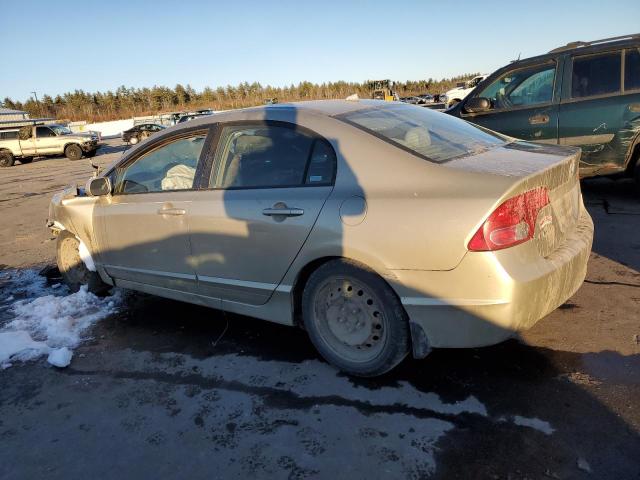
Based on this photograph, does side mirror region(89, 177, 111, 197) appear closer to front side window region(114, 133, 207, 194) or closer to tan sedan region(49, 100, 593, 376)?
front side window region(114, 133, 207, 194)

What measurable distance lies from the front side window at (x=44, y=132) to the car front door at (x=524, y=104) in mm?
23379

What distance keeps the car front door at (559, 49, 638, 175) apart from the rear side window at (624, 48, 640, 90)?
0.07m

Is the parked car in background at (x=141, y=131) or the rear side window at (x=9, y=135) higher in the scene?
the rear side window at (x=9, y=135)

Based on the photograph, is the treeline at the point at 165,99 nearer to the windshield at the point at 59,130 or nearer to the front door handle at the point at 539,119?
the windshield at the point at 59,130

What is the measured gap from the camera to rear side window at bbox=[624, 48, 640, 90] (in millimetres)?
6105

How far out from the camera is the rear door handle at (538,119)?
6.51 meters

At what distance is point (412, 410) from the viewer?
266 cm

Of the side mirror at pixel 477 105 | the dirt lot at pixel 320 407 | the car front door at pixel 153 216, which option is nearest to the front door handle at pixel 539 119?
the side mirror at pixel 477 105

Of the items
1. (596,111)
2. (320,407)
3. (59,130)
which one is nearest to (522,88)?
(596,111)

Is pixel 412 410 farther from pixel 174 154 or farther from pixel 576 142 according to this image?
pixel 576 142

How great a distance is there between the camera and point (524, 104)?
6727 millimetres

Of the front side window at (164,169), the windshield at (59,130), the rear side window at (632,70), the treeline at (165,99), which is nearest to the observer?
the front side window at (164,169)

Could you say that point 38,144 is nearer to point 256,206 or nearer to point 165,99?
point 256,206

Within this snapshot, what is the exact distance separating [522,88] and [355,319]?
17.2 feet
